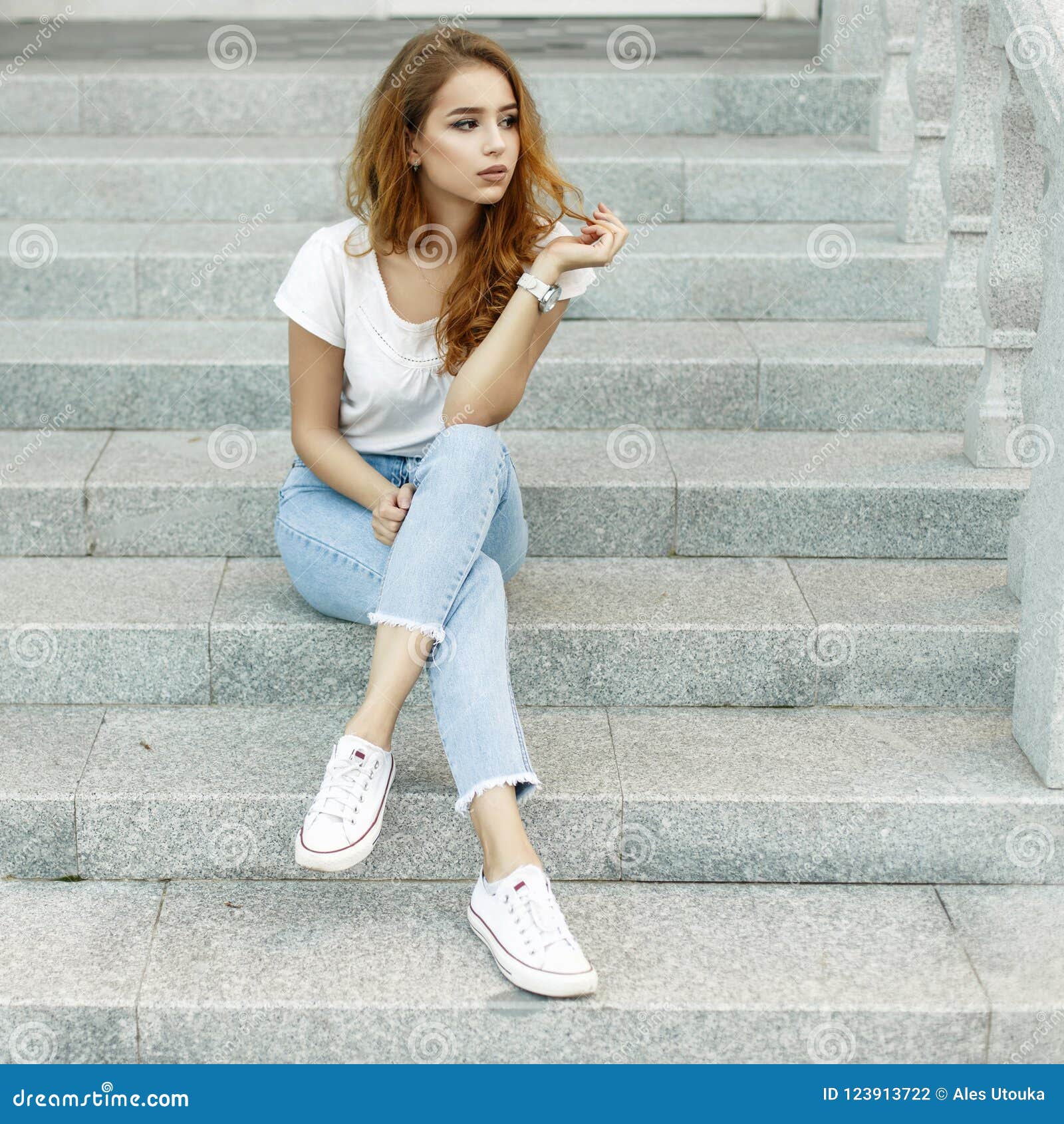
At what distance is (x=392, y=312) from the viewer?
2.82 meters

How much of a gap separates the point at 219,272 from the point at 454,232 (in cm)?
131

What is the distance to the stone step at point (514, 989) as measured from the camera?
235 cm

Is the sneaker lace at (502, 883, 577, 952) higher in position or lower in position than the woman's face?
lower

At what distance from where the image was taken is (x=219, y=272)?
393 centimetres

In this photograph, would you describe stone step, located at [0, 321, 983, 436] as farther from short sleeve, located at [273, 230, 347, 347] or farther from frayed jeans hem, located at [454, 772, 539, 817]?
frayed jeans hem, located at [454, 772, 539, 817]

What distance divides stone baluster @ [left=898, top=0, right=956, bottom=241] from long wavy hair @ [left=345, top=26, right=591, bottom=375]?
158 centimetres

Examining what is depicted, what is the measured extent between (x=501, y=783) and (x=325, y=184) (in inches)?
98.5

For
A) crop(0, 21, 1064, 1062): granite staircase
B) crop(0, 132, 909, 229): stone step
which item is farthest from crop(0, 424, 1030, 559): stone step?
crop(0, 132, 909, 229): stone step

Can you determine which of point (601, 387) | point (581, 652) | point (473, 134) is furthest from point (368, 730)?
point (601, 387)

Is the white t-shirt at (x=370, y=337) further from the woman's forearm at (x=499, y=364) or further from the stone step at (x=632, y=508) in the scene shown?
the stone step at (x=632, y=508)

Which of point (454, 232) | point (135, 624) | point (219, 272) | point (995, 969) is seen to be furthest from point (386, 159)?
point (995, 969)

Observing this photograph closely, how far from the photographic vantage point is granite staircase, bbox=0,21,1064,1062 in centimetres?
239

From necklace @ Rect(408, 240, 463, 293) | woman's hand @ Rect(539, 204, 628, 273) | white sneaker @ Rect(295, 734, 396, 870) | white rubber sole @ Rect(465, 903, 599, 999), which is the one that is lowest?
white rubber sole @ Rect(465, 903, 599, 999)

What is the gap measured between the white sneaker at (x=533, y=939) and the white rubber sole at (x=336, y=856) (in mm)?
225
